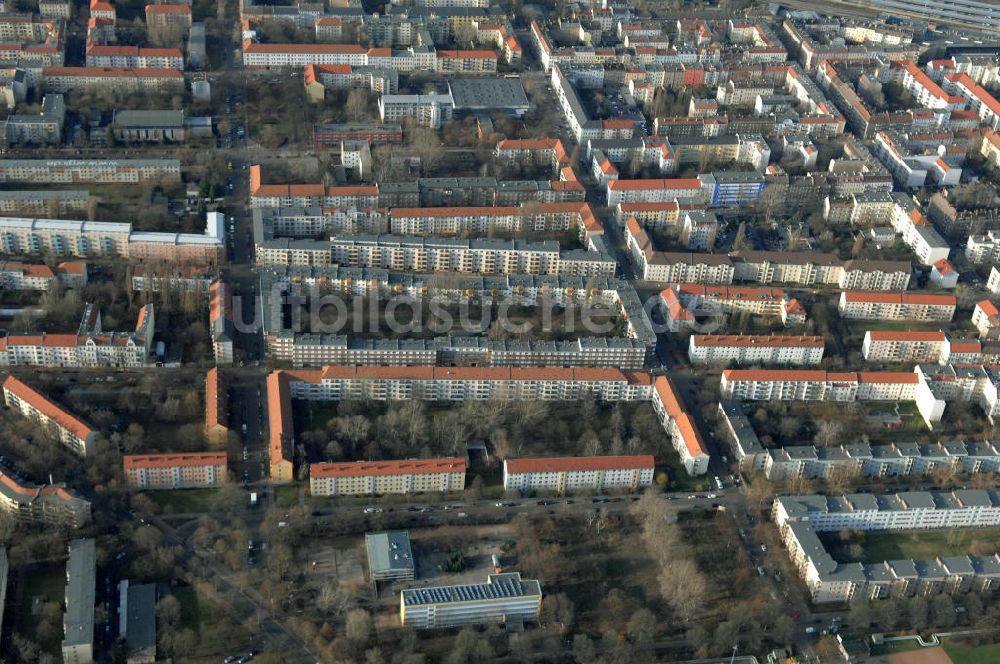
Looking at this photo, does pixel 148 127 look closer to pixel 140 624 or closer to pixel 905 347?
pixel 140 624

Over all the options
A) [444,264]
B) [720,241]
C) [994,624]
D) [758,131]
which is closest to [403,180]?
[444,264]

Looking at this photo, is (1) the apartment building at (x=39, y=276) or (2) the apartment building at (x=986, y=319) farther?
(2) the apartment building at (x=986, y=319)

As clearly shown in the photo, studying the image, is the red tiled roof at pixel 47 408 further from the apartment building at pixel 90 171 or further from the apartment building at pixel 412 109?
the apartment building at pixel 412 109

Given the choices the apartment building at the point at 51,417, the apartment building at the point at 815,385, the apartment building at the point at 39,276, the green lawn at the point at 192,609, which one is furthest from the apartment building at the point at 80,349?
the apartment building at the point at 815,385

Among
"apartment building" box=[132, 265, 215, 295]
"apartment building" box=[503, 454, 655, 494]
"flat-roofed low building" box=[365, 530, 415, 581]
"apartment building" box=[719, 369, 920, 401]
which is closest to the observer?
"flat-roofed low building" box=[365, 530, 415, 581]

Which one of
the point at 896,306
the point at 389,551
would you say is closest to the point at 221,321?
the point at 389,551

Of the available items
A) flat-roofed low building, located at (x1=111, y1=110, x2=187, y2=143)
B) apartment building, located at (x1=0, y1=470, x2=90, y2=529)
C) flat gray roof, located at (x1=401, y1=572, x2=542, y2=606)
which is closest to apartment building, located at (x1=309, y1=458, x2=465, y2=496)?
flat gray roof, located at (x1=401, y1=572, x2=542, y2=606)

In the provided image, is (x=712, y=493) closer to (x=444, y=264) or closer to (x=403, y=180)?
(x=444, y=264)

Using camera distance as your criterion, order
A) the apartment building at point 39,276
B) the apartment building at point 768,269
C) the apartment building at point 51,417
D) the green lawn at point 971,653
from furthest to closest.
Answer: the apartment building at point 768,269, the apartment building at point 39,276, the apartment building at point 51,417, the green lawn at point 971,653

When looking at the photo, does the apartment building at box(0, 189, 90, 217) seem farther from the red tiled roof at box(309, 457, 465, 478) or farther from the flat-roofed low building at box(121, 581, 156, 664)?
the flat-roofed low building at box(121, 581, 156, 664)
